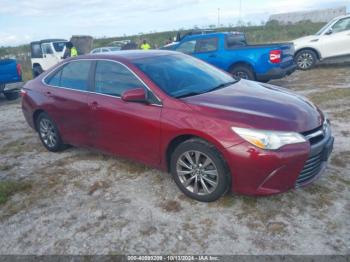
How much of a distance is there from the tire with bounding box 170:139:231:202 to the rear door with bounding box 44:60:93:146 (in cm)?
159

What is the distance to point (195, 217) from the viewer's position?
348 centimetres

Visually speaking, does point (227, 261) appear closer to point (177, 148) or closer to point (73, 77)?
point (177, 148)

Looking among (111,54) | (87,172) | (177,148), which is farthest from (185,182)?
(111,54)

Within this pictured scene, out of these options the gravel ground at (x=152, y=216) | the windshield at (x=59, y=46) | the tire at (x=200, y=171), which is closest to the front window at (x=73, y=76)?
the gravel ground at (x=152, y=216)

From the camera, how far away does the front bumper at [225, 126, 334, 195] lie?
10.4ft

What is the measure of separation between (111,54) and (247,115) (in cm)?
226

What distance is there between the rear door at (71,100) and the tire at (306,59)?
32.6ft

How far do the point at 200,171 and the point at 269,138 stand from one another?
2.72ft

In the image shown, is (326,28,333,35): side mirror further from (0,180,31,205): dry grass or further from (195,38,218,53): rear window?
(0,180,31,205): dry grass

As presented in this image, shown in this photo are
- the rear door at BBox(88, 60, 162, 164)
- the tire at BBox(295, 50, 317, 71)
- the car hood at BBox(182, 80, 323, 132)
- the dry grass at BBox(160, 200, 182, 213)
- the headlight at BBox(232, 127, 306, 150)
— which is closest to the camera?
the headlight at BBox(232, 127, 306, 150)

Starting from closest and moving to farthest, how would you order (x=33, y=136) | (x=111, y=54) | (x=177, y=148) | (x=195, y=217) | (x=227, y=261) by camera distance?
(x=227, y=261) < (x=195, y=217) < (x=177, y=148) < (x=111, y=54) < (x=33, y=136)

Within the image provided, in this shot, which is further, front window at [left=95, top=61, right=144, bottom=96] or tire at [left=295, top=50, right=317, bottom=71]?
tire at [left=295, top=50, right=317, bottom=71]

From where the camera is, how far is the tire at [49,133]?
5386mm

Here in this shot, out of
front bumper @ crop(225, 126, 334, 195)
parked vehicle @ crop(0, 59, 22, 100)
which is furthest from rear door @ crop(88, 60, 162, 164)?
parked vehicle @ crop(0, 59, 22, 100)
